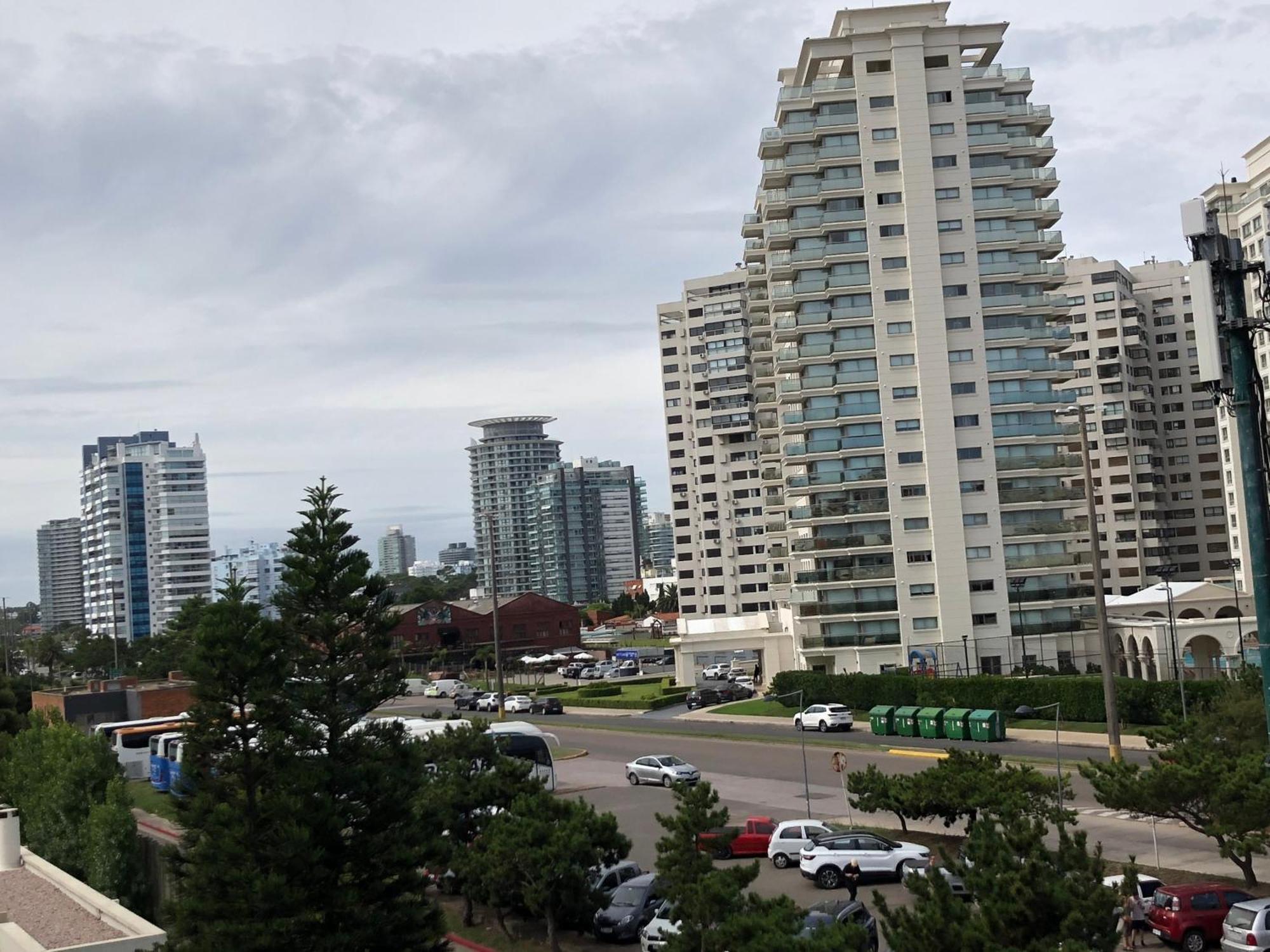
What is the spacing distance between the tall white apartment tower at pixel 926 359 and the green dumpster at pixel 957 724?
18029 millimetres

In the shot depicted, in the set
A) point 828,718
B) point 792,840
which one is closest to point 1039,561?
point 828,718

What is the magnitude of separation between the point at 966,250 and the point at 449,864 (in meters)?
58.0

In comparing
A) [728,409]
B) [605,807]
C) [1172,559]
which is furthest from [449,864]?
[1172,559]

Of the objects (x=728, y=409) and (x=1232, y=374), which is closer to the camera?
(x=1232, y=374)

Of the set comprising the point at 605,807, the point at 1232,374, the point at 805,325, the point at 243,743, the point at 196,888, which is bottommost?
the point at 605,807

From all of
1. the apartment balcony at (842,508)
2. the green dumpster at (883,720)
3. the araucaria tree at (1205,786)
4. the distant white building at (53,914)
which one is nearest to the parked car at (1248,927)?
the araucaria tree at (1205,786)

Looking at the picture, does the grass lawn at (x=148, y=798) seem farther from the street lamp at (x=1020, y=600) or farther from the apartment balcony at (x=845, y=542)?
the street lamp at (x=1020, y=600)

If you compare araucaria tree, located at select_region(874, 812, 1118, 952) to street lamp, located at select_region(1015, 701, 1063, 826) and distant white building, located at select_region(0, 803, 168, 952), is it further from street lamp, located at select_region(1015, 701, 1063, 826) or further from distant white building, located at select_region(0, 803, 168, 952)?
distant white building, located at select_region(0, 803, 168, 952)

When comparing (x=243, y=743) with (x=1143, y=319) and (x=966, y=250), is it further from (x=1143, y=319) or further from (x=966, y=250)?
(x=1143, y=319)

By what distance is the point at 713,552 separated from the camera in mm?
130875

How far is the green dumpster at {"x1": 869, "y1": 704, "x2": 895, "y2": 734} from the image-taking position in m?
58.5

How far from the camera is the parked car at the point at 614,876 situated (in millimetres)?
27755

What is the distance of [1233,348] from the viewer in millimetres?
18234

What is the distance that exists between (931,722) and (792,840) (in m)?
25.8
